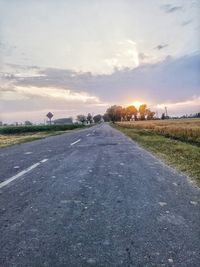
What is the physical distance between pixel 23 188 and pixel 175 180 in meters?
3.60

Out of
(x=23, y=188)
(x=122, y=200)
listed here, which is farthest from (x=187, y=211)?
(x=23, y=188)

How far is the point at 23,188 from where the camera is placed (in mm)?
6555

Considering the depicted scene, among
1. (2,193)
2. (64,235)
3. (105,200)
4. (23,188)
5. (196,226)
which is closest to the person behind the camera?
(64,235)

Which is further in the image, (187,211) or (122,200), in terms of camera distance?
(122,200)

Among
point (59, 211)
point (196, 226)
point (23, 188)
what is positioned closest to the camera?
point (196, 226)

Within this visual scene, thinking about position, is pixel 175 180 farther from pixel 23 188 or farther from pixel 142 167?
pixel 23 188

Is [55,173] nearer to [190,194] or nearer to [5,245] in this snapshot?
[190,194]

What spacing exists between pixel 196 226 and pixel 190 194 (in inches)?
78.8

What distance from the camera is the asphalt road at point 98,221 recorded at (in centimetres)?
334

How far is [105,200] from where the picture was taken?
18.4 feet

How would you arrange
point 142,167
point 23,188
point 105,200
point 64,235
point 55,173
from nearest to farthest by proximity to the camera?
1. point 64,235
2. point 105,200
3. point 23,188
4. point 55,173
5. point 142,167

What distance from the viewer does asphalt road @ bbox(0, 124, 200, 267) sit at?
3.34 meters

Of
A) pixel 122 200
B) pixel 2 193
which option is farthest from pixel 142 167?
pixel 2 193

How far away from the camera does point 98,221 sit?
175 inches
